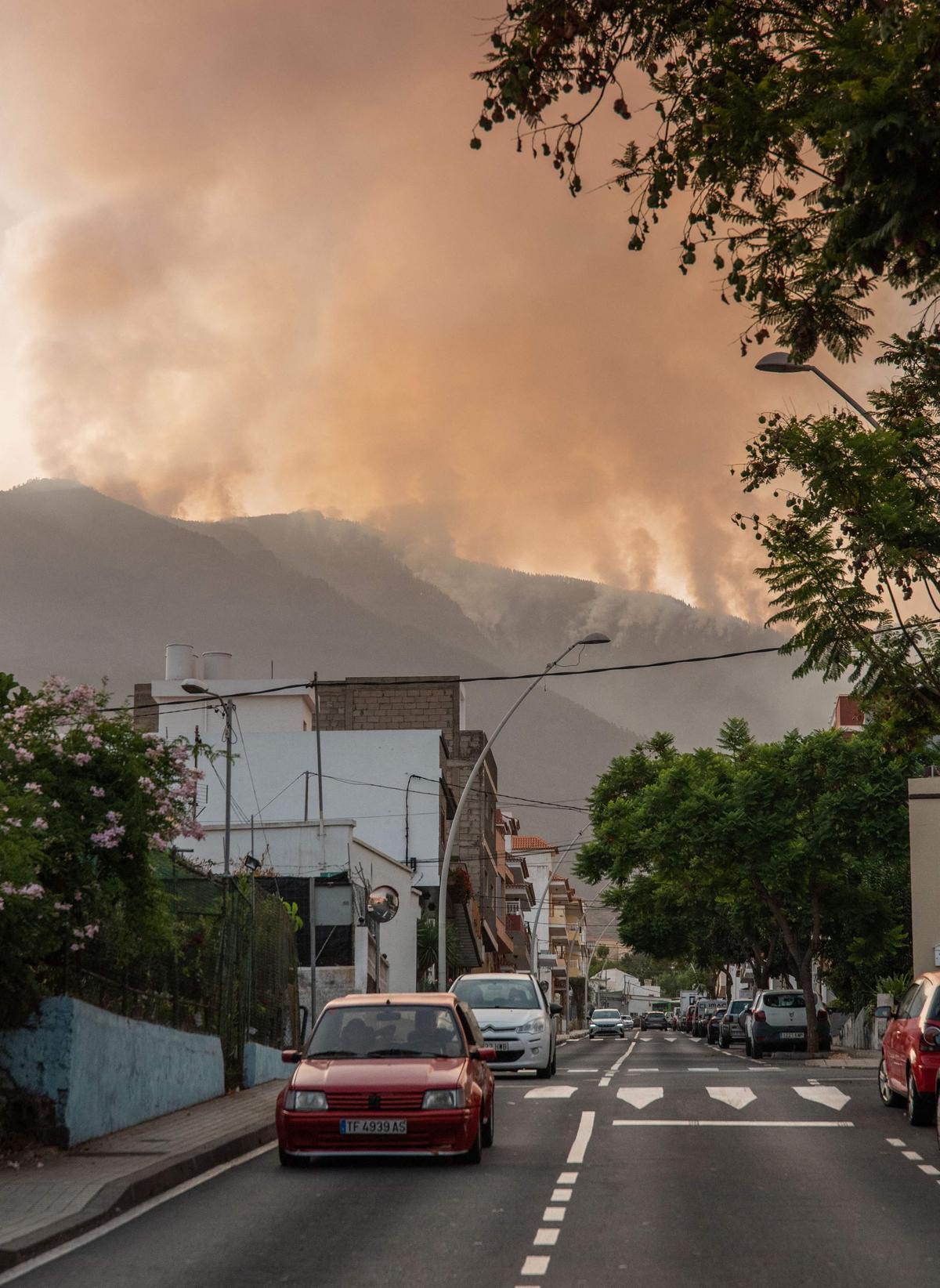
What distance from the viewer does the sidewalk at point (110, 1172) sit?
971 cm

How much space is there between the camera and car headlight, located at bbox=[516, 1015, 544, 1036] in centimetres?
2547

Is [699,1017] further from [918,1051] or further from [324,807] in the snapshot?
[918,1051]

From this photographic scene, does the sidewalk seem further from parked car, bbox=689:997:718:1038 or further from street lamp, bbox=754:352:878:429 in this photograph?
parked car, bbox=689:997:718:1038

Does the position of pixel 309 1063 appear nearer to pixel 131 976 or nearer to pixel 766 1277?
pixel 131 976

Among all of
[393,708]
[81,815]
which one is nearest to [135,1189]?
[81,815]

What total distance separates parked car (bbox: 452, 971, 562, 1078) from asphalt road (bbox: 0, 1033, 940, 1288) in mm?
8382

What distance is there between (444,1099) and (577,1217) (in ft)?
8.62

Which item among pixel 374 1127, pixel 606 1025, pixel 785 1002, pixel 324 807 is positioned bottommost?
pixel 606 1025

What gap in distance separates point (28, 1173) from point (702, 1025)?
217 feet

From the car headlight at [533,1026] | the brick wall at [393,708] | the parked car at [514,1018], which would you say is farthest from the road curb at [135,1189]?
the brick wall at [393,708]

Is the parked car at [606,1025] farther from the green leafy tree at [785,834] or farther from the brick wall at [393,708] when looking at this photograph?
the green leafy tree at [785,834]

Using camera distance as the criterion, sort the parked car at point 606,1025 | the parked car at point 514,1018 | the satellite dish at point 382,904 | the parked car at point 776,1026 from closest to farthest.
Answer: the parked car at point 514,1018 < the satellite dish at point 382,904 < the parked car at point 776,1026 < the parked car at point 606,1025

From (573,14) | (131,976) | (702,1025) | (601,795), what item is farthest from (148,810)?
(702,1025)

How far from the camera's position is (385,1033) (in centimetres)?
1385
